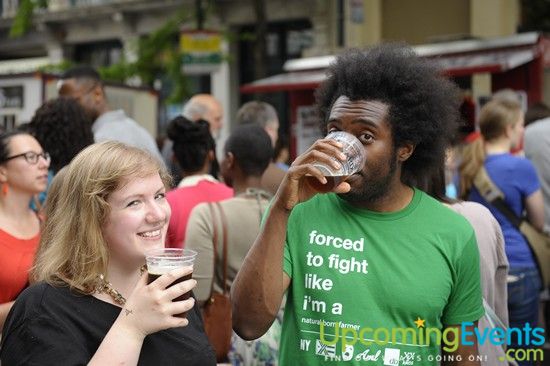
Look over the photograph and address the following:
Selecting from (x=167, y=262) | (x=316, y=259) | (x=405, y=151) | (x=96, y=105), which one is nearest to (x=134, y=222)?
(x=167, y=262)

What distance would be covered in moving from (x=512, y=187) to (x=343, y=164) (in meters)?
2.79

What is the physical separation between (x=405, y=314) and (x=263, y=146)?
7.17ft

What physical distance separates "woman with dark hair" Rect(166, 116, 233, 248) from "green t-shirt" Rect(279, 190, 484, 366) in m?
2.12

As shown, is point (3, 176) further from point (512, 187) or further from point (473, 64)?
point (473, 64)

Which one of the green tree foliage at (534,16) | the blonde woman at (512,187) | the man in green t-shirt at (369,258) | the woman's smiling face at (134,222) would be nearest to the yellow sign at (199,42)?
the green tree foliage at (534,16)

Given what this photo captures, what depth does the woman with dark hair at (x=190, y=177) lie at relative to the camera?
4879 mm

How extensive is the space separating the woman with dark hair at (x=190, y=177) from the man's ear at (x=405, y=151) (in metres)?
2.22

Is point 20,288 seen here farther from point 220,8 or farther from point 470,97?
point 220,8

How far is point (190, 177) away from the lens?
521cm

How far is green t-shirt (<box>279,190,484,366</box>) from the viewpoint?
105 inches

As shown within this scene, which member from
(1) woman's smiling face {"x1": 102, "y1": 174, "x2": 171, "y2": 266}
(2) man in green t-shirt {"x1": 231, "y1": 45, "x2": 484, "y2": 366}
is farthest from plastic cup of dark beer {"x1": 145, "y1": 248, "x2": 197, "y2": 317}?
(2) man in green t-shirt {"x1": 231, "y1": 45, "x2": 484, "y2": 366}

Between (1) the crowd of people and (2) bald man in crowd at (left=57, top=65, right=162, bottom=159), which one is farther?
(2) bald man in crowd at (left=57, top=65, right=162, bottom=159)

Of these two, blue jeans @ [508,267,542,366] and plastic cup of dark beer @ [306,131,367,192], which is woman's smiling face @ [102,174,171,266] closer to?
plastic cup of dark beer @ [306,131,367,192]

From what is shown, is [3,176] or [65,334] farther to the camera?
[3,176]
